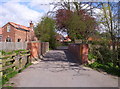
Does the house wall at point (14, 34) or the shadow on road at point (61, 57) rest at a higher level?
the house wall at point (14, 34)

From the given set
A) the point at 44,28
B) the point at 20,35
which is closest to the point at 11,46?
the point at 44,28

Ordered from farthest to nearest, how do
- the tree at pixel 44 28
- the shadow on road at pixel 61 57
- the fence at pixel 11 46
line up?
the tree at pixel 44 28
the shadow on road at pixel 61 57
the fence at pixel 11 46

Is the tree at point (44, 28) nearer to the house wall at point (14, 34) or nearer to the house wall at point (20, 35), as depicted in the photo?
the house wall at point (20, 35)

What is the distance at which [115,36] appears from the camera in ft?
29.9

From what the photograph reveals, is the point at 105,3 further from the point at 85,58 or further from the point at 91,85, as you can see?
the point at 91,85

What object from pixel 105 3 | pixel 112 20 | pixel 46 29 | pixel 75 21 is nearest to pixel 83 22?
pixel 75 21

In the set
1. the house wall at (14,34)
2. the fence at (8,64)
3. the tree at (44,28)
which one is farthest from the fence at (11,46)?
the house wall at (14,34)

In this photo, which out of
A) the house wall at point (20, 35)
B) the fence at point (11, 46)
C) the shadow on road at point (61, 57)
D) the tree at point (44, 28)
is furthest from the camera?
the house wall at point (20, 35)

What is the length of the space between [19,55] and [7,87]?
3.43 meters

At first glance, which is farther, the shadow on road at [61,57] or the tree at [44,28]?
the tree at [44,28]

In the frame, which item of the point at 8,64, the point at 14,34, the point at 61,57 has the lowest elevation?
the point at 61,57

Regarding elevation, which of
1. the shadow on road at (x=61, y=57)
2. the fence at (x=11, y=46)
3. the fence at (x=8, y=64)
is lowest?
the shadow on road at (x=61, y=57)

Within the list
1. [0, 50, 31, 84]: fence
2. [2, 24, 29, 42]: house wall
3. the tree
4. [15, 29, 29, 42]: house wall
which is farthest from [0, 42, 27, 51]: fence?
[15, 29, 29, 42]: house wall

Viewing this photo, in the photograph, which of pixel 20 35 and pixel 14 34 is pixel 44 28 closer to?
pixel 14 34
